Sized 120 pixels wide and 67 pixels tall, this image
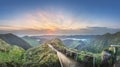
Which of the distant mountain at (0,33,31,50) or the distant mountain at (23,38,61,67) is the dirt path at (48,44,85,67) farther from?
the distant mountain at (0,33,31,50)

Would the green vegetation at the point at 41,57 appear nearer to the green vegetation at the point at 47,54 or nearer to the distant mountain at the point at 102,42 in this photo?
the green vegetation at the point at 47,54

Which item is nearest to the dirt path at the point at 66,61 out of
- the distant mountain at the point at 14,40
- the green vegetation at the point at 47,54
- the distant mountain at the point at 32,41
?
the green vegetation at the point at 47,54

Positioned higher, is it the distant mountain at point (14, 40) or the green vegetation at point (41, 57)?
the distant mountain at point (14, 40)

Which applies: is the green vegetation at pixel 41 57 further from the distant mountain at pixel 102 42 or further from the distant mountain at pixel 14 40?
the distant mountain at pixel 102 42

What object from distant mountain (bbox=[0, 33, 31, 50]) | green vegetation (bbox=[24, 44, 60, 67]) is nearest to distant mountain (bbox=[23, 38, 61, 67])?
green vegetation (bbox=[24, 44, 60, 67])

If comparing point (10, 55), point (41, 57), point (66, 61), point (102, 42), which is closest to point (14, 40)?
point (10, 55)

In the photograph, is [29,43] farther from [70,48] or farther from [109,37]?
[109,37]

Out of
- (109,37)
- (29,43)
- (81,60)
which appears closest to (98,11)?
(109,37)

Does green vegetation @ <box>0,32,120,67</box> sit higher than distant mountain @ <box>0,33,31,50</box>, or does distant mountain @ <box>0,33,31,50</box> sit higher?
distant mountain @ <box>0,33,31,50</box>
